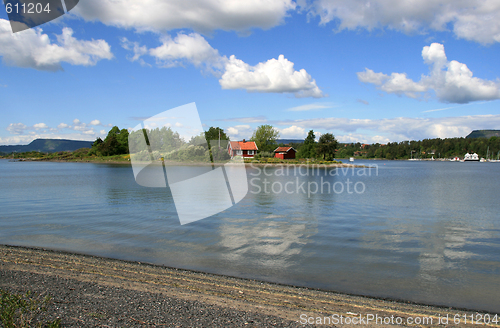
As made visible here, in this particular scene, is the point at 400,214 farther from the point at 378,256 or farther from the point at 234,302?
the point at 234,302

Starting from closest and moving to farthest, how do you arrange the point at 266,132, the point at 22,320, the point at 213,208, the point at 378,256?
the point at 22,320, the point at 378,256, the point at 213,208, the point at 266,132

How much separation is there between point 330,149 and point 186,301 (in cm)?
9090

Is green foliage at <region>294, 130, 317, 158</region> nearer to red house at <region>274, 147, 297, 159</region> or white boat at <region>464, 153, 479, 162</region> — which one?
red house at <region>274, 147, 297, 159</region>

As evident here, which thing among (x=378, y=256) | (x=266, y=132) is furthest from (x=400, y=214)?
(x=266, y=132)

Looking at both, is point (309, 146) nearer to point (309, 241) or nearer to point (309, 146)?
point (309, 146)

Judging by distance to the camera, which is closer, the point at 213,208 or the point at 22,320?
the point at 22,320

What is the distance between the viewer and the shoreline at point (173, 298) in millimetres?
5152

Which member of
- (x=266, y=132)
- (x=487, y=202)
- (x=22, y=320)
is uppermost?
(x=266, y=132)

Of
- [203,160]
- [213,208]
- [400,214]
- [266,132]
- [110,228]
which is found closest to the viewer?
[110,228]

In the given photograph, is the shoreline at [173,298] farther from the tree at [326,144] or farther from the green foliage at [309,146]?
the green foliage at [309,146]

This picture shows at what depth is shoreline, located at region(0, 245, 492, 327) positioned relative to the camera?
16.9 ft

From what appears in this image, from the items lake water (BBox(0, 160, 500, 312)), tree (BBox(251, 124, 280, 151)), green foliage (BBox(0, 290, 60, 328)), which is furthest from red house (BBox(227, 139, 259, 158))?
green foliage (BBox(0, 290, 60, 328))

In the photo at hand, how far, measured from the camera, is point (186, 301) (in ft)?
19.4

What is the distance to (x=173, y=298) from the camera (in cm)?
606
